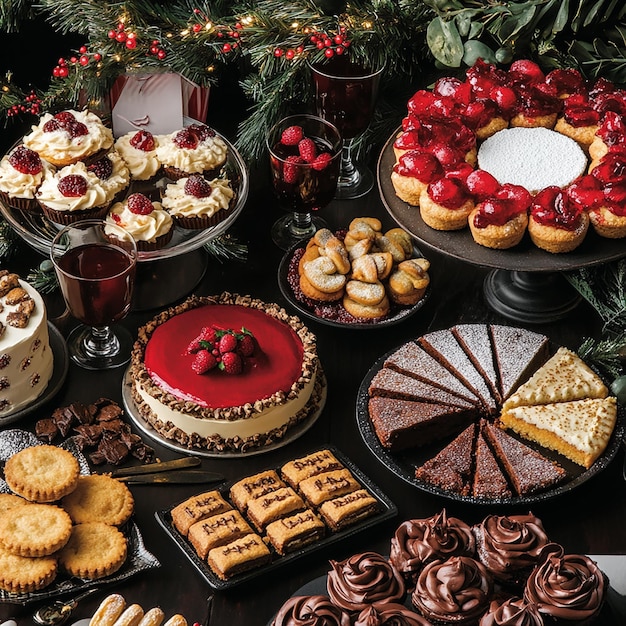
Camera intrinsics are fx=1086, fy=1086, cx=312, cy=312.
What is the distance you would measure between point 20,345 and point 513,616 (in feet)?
4.13

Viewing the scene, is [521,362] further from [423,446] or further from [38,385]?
[38,385]

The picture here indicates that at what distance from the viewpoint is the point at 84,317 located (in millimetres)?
2586

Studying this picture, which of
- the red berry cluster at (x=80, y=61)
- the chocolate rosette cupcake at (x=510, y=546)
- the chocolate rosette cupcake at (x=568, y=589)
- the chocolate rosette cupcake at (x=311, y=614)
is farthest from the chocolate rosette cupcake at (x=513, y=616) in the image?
the red berry cluster at (x=80, y=61)

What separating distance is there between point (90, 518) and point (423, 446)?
0.78 meters

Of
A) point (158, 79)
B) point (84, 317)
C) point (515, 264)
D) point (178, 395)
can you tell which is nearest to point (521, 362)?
point (515, 264)

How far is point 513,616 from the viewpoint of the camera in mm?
1873

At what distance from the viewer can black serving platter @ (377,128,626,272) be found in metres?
2.57

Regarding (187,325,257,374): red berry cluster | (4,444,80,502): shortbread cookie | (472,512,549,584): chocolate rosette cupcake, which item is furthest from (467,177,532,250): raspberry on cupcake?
(4,444,80,502): shortbread cookie

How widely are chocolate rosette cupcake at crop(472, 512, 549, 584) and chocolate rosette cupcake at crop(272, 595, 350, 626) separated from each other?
0.32 m

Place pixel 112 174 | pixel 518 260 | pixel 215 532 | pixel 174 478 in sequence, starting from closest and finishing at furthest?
pixel 215 532, pixel 174 478, pixel 518 260, pixel 112 174

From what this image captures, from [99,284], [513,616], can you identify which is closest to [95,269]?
[99,284]

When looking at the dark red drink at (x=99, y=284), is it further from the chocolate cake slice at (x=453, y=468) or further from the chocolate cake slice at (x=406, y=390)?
the chocolate cake slice at (x=453, y=468)

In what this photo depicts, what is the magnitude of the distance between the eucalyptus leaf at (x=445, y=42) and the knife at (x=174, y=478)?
1.26 m

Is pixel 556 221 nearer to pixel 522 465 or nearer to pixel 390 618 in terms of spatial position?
pixel 522 465
